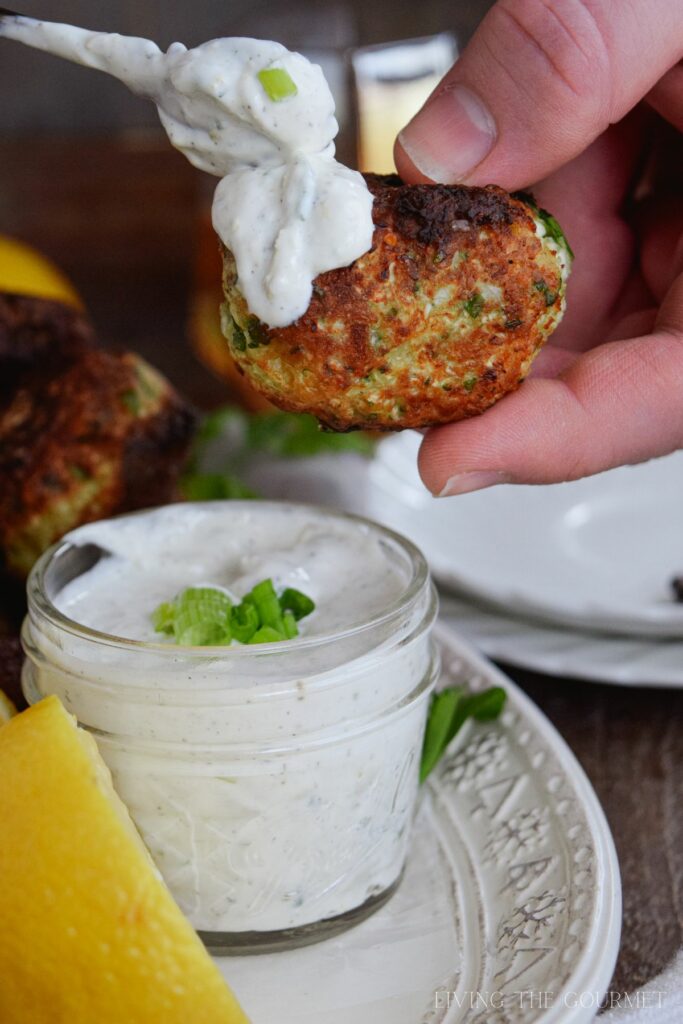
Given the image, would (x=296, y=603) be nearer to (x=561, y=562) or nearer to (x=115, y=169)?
(x=561, y=562)

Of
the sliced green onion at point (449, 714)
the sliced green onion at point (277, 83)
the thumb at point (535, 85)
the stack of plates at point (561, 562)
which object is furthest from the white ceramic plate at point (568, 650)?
the sliced green onion at point (277, 83)

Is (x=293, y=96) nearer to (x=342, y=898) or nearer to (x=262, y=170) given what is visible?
(x=262, y=170)

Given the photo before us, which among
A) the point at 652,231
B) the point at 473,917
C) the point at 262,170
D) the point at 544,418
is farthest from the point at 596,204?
the point at 473,917

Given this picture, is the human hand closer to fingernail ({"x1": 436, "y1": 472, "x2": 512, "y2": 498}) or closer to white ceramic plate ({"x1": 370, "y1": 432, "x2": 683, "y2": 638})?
fingernail ({"x1": 436, "y1": 472, "x2": 512, "y2": 498})

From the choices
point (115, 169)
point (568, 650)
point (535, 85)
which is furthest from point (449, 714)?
point (115, 169)

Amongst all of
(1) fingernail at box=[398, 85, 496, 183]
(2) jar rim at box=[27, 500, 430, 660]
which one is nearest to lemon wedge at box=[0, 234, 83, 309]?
(2) jar rim at box=[27, 500, 430, 660]

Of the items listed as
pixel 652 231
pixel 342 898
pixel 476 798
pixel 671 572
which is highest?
pixel 652 231
